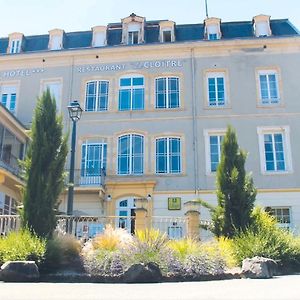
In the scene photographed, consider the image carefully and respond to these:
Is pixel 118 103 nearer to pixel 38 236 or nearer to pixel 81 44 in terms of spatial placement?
pixel 81 44

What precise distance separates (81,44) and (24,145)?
7035 mm

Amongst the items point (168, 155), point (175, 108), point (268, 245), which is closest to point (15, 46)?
point (175, 108)

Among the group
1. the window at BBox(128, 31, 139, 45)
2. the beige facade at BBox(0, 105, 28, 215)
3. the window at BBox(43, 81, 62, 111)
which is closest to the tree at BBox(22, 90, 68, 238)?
the beige facade at BBox(0, 105, 28, 215)

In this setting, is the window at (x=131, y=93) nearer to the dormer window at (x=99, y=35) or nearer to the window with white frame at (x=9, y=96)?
the dormer window at (x=99, y=35)

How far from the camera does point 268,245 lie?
10508 millimetres

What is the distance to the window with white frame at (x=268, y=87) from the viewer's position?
21.5 meters

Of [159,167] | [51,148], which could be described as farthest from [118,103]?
[51,148]

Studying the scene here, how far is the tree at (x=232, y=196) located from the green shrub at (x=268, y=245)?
0.53 meters

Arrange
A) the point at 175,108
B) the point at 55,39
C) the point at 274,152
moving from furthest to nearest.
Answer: the point at 55,39 → the point at 175,108 → the point at 274,152

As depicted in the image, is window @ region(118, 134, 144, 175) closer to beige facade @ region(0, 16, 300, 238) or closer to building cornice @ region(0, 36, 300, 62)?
beige facade @ region(0, 16, 300, 238)

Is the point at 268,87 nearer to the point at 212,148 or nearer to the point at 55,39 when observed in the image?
the point at 212,148

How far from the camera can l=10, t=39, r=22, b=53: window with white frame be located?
24438mm

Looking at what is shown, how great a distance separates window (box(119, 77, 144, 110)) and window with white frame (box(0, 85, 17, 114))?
6033 mm

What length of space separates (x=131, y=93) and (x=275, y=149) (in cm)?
812
